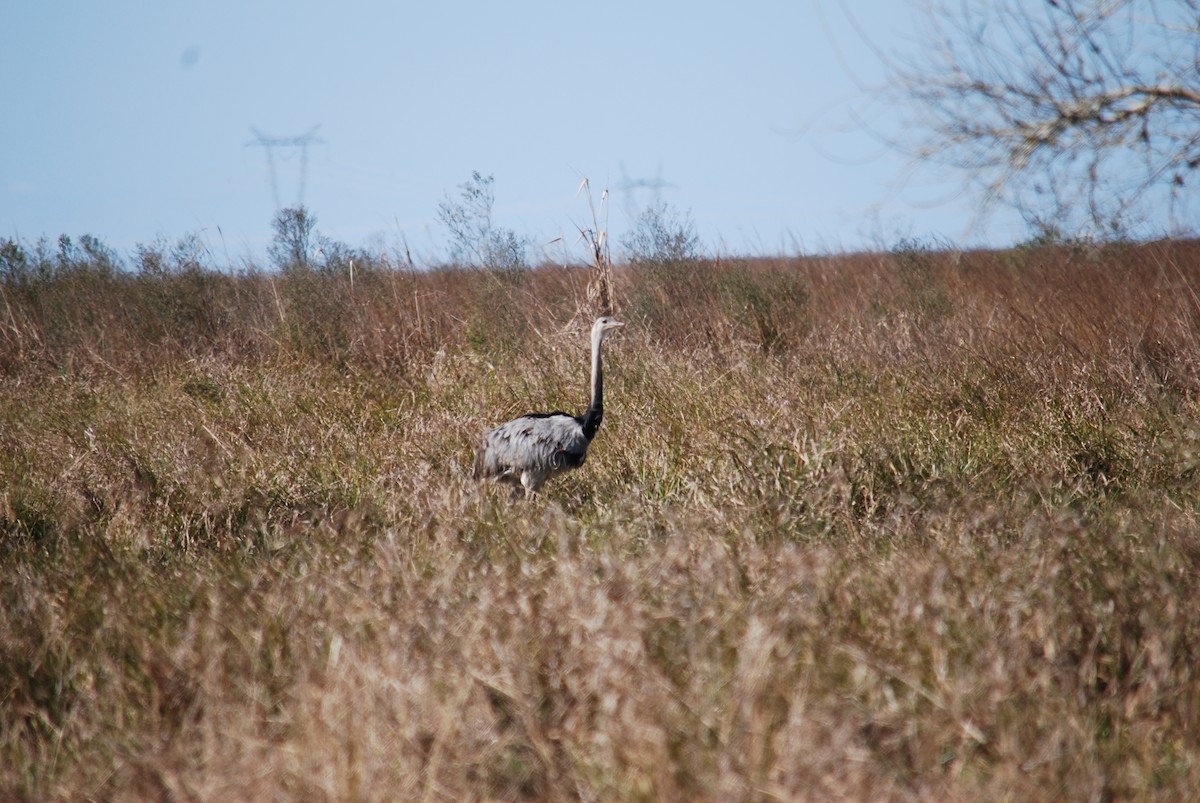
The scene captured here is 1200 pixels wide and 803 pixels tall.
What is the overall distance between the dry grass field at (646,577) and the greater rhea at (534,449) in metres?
0.22

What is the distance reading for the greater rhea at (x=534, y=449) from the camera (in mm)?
5066

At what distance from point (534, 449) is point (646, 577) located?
2084 millimetres

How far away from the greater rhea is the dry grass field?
222 mm

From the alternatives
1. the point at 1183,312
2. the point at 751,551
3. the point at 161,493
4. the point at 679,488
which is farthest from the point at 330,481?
the point at 1183,312

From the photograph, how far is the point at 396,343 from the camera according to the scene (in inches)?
342

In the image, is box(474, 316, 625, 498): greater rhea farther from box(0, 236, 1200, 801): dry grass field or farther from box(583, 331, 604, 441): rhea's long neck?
box(0, 236, 1200, 801): dry grass field

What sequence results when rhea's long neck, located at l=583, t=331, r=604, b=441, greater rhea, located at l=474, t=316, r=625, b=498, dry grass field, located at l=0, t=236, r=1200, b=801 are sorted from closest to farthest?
dry grass field, located at l=0, t=236, r=1200, b=801, greater rhea, located at l=474, t=316, r=625, b=498, rhea's long neck, located at l=583, t=331, r=604, b=441

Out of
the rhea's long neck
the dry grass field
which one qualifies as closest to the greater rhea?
the rhea's long neck

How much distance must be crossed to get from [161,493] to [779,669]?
3.68m

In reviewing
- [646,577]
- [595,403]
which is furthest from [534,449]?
[646,577]

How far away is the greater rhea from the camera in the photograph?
507 cm

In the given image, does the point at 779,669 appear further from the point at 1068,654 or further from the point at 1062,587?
the point at 1062,587

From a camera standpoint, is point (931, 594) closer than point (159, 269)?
Yes

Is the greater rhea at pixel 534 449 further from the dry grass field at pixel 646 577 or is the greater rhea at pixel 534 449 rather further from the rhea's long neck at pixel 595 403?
the dry grass field at pixel 646 577
